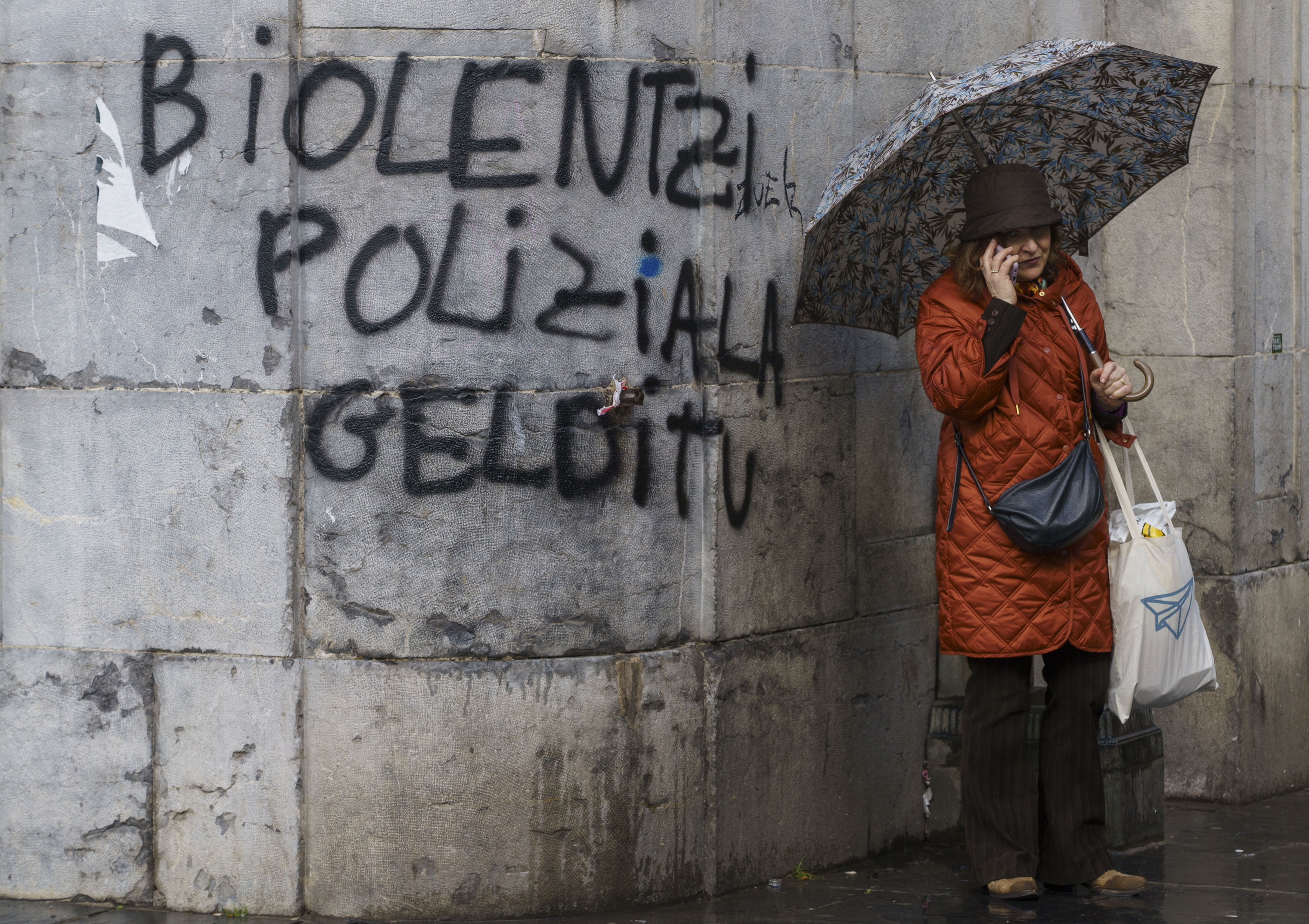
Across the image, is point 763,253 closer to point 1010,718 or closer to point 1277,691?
point 1010,718

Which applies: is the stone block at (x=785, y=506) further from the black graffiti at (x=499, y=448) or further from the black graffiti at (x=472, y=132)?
the black graffiti at (x=472, y=132)

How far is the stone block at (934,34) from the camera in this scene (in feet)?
17.5

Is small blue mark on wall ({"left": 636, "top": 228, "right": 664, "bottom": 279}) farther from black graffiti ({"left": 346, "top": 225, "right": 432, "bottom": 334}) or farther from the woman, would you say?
the woman

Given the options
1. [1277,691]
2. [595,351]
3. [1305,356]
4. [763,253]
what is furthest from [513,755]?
[1305,356]

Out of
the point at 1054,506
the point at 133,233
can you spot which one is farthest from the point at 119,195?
the point at 1054,506

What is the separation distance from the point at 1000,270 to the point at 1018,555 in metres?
0.78

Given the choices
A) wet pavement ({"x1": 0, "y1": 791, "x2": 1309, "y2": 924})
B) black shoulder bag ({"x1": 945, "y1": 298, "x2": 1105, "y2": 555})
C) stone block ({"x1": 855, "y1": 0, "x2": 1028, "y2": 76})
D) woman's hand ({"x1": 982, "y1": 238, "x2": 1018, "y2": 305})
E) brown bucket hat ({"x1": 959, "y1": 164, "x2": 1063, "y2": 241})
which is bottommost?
wet pavement ({"x1": 0, "y1": 791, "x2": 1309, "y2": 924})

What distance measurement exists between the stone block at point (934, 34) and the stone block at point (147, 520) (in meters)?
2.14

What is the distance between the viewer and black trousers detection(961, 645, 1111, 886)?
4.88 meters

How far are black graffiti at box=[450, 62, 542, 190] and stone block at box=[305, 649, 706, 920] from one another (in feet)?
4.27

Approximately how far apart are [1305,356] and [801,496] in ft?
7.87

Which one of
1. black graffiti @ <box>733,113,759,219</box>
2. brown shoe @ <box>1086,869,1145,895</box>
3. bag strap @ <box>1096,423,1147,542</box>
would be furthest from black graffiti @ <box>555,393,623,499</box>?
brown shoe @ <box>1086,869,1145,895</box>

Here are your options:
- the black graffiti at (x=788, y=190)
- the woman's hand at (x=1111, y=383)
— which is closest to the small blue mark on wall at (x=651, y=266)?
the black graffiti at (x=788, y=190)

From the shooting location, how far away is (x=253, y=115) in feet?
15.4
